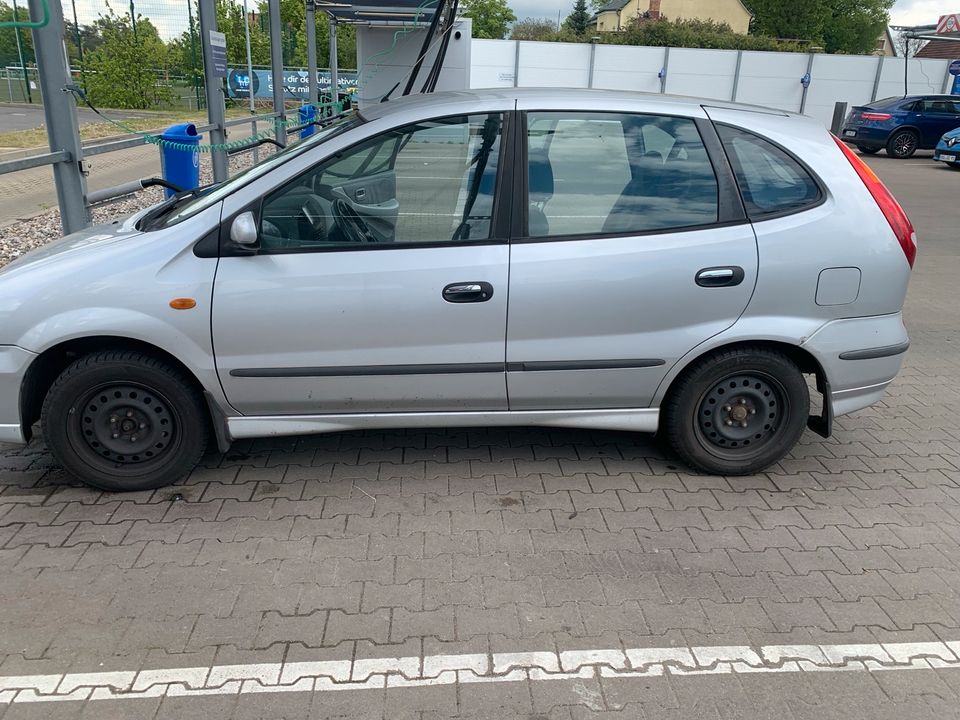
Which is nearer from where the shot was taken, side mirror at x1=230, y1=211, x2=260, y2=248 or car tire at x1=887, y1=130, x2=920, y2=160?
side mirror at x1=230, y1=211, x2=260, y2=248

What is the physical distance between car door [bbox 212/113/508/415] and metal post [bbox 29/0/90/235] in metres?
3.04

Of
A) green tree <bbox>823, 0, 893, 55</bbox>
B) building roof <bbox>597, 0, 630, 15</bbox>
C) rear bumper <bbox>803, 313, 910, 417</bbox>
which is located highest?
building roof <bbox>597, 0, 630, 15</bbox>

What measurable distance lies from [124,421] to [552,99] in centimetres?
250

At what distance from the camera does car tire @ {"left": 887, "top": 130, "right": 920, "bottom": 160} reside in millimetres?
21641

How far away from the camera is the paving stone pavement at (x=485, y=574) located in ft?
8.25

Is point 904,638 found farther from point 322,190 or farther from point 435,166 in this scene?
point 322,190

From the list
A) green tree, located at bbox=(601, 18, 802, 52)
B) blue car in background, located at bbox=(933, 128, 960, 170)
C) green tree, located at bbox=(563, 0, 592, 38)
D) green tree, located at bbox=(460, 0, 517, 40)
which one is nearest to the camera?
blue car in background, located at bbox=(933, 128, 960, 170)

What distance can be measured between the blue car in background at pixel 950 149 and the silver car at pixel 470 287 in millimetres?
17946

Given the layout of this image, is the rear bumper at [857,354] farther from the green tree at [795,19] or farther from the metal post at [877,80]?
the green tree at [795,19]

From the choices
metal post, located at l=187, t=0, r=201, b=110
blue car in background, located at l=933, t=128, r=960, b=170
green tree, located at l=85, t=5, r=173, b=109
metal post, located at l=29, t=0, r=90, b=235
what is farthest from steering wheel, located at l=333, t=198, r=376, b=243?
blue car in background, located at l=933, t=128, r=960, b=170

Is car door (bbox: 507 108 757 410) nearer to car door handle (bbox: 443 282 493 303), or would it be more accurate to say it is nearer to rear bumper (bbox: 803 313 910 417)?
car door handle (bbox: 443 282 493 303)

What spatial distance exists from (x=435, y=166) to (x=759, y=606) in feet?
7.72

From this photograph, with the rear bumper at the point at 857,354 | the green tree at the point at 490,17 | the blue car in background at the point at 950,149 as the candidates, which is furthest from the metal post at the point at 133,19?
the green tree at the point at 490,17

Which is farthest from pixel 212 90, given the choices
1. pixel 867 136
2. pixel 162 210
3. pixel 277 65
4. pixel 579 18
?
pixel 579 18
